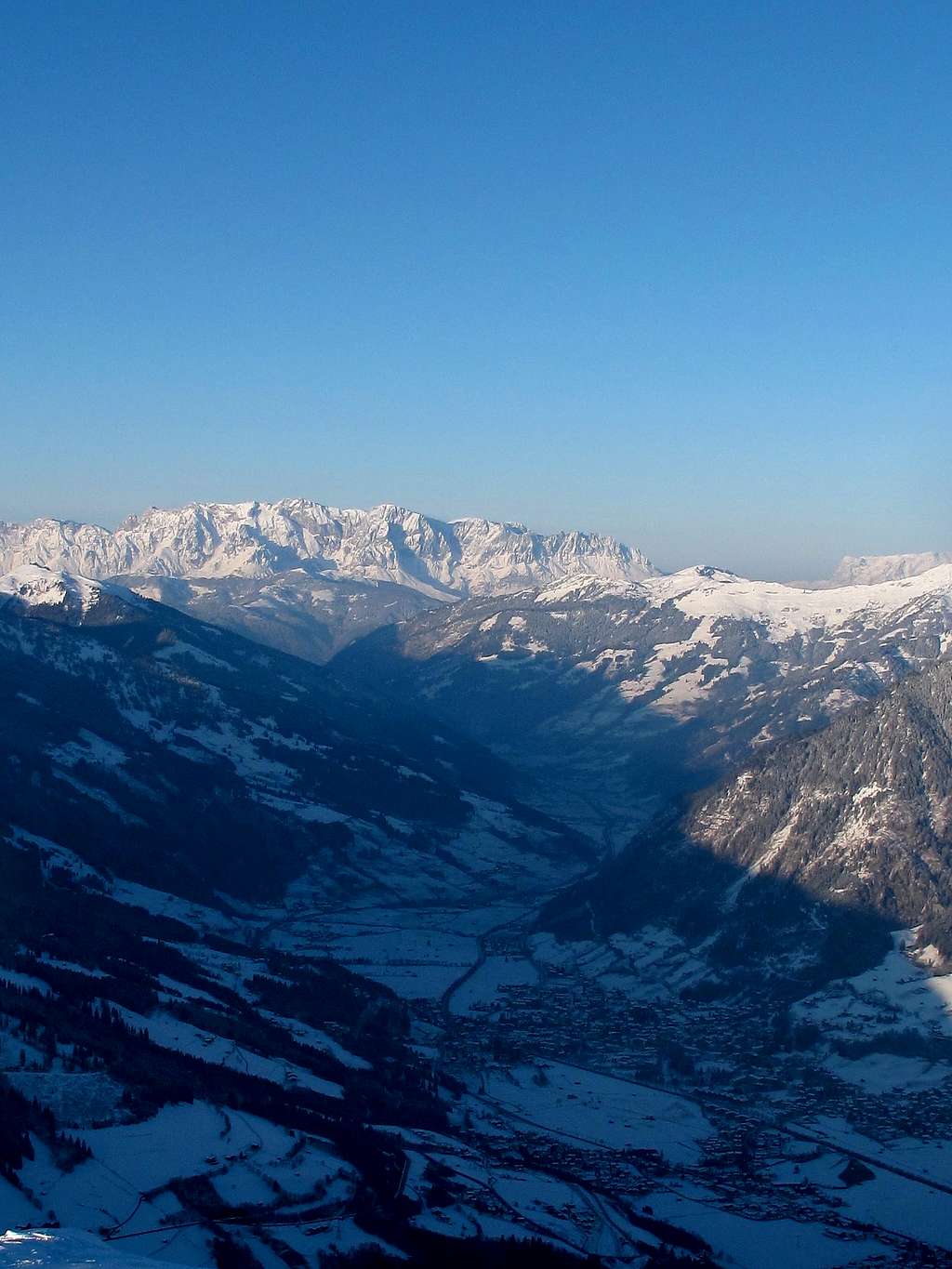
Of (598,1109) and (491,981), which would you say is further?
(491,981)

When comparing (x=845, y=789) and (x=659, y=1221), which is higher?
(x=845, y=789)

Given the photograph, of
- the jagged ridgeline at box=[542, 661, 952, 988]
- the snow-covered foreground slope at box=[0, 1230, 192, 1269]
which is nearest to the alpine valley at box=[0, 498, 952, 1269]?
the snow-covered foreground slope at box=[0, 1230, 192, 1269]

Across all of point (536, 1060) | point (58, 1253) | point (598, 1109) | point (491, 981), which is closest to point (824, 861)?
point (491, 981)

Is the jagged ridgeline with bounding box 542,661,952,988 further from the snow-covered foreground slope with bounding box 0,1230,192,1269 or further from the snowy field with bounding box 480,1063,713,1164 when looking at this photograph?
the snow-covered foreground slope with bounding box 0,1230,192,1269

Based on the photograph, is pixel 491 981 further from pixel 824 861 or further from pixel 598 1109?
pixel 598 1109

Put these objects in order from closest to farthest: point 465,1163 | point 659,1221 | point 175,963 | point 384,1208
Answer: point 384,1208, point 659,1221, point 465,1163, point 175,963

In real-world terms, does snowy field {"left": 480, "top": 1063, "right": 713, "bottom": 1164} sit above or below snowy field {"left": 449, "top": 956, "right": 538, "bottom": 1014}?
above

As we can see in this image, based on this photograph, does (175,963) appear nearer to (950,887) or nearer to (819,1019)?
(819,1019)

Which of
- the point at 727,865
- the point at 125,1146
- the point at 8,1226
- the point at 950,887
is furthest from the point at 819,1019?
the point at 8,1226
